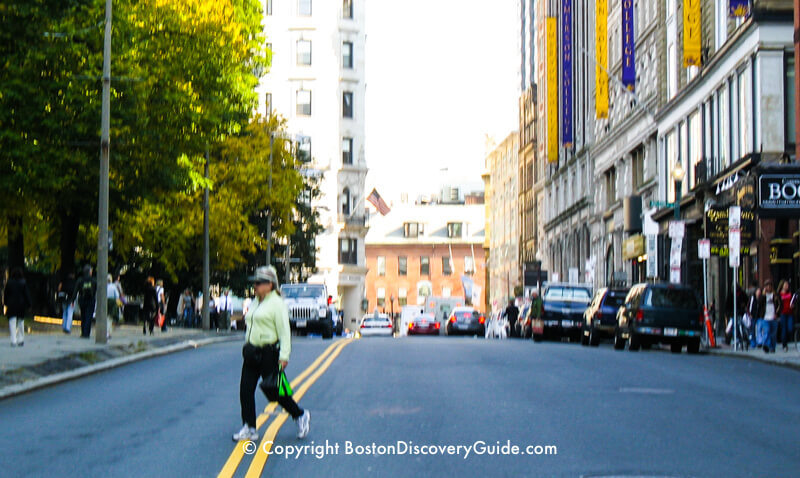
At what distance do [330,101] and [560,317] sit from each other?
55.8 m

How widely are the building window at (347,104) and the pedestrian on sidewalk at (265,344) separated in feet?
282

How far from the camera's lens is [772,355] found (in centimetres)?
2991

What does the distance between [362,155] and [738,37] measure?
189 ft

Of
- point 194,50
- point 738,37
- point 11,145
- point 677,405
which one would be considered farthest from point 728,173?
point 677,405

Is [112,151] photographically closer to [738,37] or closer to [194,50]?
[194,50]

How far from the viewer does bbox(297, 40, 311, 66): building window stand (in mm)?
97812

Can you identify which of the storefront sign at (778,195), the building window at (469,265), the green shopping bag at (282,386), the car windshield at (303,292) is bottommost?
the green shopping bag at (282,386)

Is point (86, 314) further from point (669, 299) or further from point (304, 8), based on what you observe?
point (304, 8)

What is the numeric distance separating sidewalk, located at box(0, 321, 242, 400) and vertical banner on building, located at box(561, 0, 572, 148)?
48.3 m

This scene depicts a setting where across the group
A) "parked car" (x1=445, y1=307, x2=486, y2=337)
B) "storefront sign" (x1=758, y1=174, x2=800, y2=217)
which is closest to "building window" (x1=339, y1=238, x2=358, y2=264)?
"parked car" (x1=445, y1=307, x2=486, y2=337)

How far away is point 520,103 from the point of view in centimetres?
11212

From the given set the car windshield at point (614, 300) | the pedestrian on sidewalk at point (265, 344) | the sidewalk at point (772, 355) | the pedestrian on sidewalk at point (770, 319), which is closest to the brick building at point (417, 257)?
the car windshield at point (614, 300)

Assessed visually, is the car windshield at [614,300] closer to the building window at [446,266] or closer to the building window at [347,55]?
the building window at [347,55]

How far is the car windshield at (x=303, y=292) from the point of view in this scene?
46750mm
